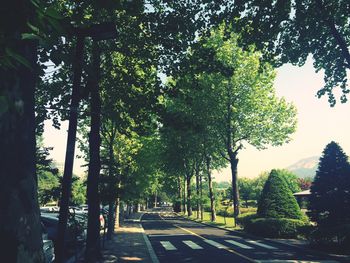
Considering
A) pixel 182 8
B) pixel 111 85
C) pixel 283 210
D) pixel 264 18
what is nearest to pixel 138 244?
pixel 111 85

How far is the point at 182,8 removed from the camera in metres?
11.3

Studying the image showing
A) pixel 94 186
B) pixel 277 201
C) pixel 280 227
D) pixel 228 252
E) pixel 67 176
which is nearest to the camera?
pixel 67 176

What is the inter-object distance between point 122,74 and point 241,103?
61.8 ft

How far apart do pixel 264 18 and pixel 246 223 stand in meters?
15.4

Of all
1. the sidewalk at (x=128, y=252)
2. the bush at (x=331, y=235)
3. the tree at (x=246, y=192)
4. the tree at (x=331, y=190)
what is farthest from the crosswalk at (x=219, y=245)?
the tree at (x=246, y=192)

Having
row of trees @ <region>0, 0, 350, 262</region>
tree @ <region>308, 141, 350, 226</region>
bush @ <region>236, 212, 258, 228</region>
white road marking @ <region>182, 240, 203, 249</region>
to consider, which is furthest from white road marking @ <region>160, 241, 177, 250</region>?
bush @ <region>236, 212, 258, 228</region>

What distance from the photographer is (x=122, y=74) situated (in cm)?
1194

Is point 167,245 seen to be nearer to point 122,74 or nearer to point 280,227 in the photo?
point 280,227

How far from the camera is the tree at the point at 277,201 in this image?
21141mm

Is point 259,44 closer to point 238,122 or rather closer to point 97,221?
point 97,221

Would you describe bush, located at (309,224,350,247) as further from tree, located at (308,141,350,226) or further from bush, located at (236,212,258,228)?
bush, located at (236,212,258,228)

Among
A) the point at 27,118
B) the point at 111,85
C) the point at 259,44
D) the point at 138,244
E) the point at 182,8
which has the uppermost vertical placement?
the point at 259,44

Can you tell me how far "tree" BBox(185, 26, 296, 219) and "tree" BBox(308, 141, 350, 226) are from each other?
12.4m

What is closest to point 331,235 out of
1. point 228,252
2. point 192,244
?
point 228,252
